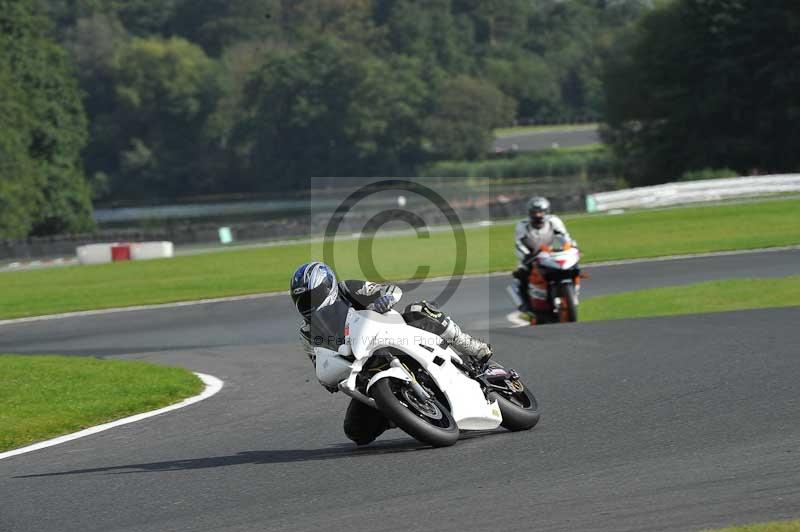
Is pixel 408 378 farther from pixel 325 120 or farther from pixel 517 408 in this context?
pixel 325 120

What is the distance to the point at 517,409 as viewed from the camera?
8656 millimetres

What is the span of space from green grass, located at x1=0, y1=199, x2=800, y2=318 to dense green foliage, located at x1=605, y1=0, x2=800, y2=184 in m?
20.3

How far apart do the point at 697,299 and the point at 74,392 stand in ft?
31.9

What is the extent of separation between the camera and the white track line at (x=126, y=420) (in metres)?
9.54

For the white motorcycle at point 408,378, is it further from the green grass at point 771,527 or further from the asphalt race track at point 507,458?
the green grass at point 771,527

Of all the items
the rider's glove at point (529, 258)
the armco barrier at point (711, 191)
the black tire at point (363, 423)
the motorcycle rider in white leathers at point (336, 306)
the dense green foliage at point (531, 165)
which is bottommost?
the dense green foliage at point (531, 165)

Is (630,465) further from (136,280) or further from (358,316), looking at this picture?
(136,280)

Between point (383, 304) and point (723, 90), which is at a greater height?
point (723, 90)

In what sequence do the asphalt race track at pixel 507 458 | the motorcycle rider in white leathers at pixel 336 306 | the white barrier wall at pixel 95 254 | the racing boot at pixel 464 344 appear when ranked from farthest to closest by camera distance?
the white barrier wall at pixel 95 254
the racing boot at pixel 464 344
the motorcycle rider in white leathers at pixel 336 306
the asphalt race track at pixel 507 458

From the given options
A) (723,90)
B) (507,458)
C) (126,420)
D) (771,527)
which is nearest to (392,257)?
(126,420)

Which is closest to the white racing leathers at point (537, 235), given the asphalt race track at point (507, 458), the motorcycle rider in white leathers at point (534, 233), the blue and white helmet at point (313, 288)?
the motorcycle rider in white leathers at point (534, 233)

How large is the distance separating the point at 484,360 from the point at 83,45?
12414 cm

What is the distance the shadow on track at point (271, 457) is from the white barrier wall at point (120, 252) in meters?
29.9
